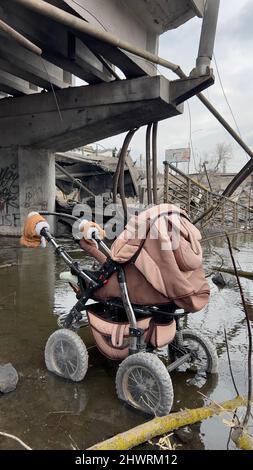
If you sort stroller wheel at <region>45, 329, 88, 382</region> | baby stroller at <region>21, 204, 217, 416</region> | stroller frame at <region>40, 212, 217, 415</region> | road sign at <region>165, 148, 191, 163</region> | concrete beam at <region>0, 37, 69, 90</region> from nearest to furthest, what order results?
→ baby stroller at <region>21, 204, 217, 416</region> < stroller frame at <region>40, 212, 217, 415</region> < stroller wheel at <region>45, 329, 88, 382</region> < concrete beam at <region>0, 37, 69, 90</region> < road sign at <region>165, 148, 191, 163</region>

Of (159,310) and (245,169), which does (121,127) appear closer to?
(245,169)

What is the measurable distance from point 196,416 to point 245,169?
7.75 m

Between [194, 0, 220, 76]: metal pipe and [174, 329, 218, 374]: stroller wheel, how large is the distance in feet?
21.9

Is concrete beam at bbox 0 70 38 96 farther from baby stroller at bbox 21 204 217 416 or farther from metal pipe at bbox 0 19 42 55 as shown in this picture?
baby stroller at bbox 21 204 217 416

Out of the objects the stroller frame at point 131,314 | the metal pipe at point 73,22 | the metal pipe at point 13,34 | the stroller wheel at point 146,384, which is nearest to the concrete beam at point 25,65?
the metal pipe at point 73,22

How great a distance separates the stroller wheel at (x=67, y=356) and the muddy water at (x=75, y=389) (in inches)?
2.9

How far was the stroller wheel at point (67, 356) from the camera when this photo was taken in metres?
2.81

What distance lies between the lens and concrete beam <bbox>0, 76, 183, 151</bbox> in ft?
28.9

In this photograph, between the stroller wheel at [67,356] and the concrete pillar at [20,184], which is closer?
the stroller wheel at [67,356]

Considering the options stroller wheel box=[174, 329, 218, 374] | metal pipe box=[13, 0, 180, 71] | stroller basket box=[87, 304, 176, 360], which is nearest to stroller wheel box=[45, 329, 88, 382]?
stroller basket box=[87, 304, 176, 360]

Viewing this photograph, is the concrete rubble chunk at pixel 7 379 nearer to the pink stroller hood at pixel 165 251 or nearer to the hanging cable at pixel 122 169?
the pink stroller hood at pixel 165 251

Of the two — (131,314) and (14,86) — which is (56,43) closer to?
(14,86)

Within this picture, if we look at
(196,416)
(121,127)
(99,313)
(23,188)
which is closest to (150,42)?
(121,127)
